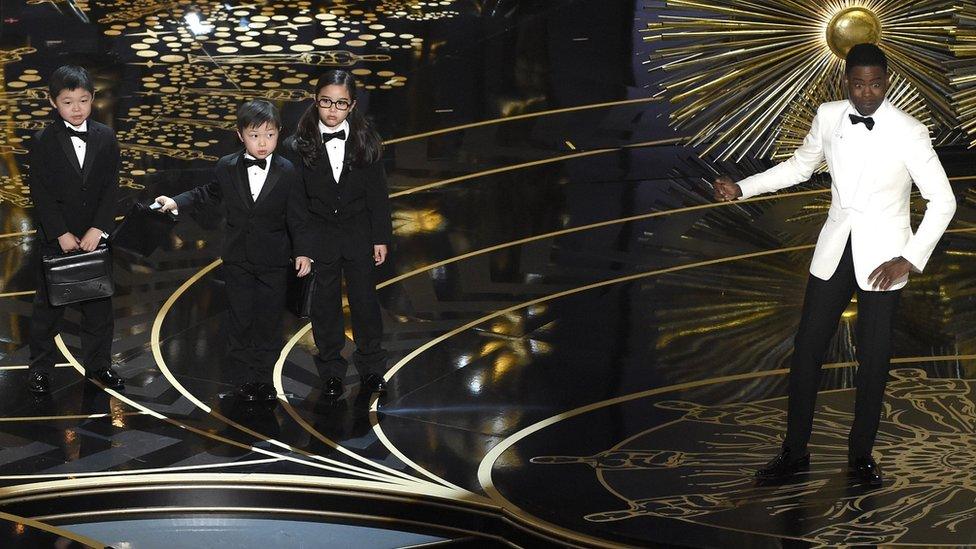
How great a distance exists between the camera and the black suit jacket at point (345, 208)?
6246 millimetres

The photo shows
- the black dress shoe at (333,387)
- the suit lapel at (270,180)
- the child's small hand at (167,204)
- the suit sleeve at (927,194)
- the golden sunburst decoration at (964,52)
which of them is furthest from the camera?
the golden sunburst decoration at (964,52)

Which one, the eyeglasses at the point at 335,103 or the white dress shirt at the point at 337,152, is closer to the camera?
the eyeglasses at the point at 335,103

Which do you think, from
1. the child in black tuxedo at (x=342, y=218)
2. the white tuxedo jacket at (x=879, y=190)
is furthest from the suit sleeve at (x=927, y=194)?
the child in black tuxedo at (x=342, y=218)

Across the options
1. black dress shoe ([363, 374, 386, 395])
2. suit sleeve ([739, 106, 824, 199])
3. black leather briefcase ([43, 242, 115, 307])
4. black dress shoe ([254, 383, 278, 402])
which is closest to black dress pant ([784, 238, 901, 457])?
suit sleeve ([739, 106, 824, 199])

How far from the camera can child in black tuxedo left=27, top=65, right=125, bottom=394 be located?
6.12 m

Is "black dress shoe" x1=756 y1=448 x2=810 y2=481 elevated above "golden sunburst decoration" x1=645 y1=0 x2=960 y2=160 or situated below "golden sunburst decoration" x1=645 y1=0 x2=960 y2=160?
below

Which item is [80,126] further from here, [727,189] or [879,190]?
[879,190]

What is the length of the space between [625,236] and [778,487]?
10.1ft

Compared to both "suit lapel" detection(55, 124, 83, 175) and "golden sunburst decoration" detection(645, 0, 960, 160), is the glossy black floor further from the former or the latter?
"suit lapel" detection(55, 124, 83, 175)

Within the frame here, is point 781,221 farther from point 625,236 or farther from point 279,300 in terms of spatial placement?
point 279,300

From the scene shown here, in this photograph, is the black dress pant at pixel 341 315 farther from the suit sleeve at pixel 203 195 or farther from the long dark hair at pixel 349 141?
the suit sleeve at pixel 203 195

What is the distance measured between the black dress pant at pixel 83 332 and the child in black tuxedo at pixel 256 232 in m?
0.54

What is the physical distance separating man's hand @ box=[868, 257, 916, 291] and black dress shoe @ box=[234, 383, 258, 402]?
8.58ft

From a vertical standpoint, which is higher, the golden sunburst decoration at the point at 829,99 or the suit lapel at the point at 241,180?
the golden sunburst decoration at the point at 829,99
